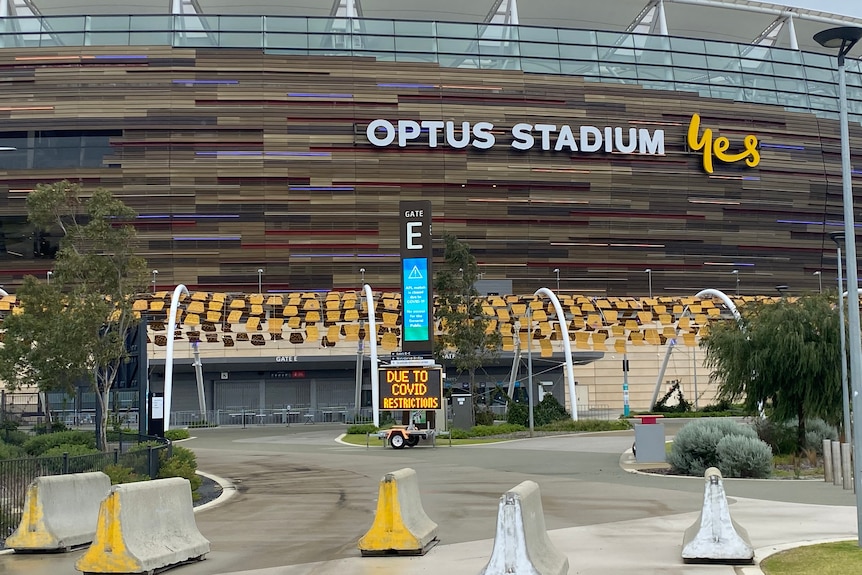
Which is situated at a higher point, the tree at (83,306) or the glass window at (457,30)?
the glass window at (457,30)

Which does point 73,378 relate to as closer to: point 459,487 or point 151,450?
point 151,450

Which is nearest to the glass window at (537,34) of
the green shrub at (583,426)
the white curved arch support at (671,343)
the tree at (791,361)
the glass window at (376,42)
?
the glass window at (376,42)

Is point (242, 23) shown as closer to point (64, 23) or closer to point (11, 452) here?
point (64, 23)

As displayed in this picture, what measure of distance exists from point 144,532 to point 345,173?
160ft

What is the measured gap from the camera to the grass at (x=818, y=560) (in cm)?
990

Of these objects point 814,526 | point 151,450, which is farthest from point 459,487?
point 814,526

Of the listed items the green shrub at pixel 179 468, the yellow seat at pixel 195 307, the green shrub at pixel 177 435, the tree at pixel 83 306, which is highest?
the yellow seat at pixel 195 307

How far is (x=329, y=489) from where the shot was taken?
20391mm

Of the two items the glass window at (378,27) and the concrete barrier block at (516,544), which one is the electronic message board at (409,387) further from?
the glass window at (378,27)

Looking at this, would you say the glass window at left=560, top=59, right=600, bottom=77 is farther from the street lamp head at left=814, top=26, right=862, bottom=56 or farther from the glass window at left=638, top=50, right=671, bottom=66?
the street lamp head at left=814, top=26, right=862, bottom=56

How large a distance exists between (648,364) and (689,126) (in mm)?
16670

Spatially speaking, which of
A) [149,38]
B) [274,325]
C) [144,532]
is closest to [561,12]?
[149,38]

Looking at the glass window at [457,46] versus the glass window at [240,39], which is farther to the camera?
the glass window at [457,46]

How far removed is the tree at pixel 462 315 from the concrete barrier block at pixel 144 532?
30.3 metres
